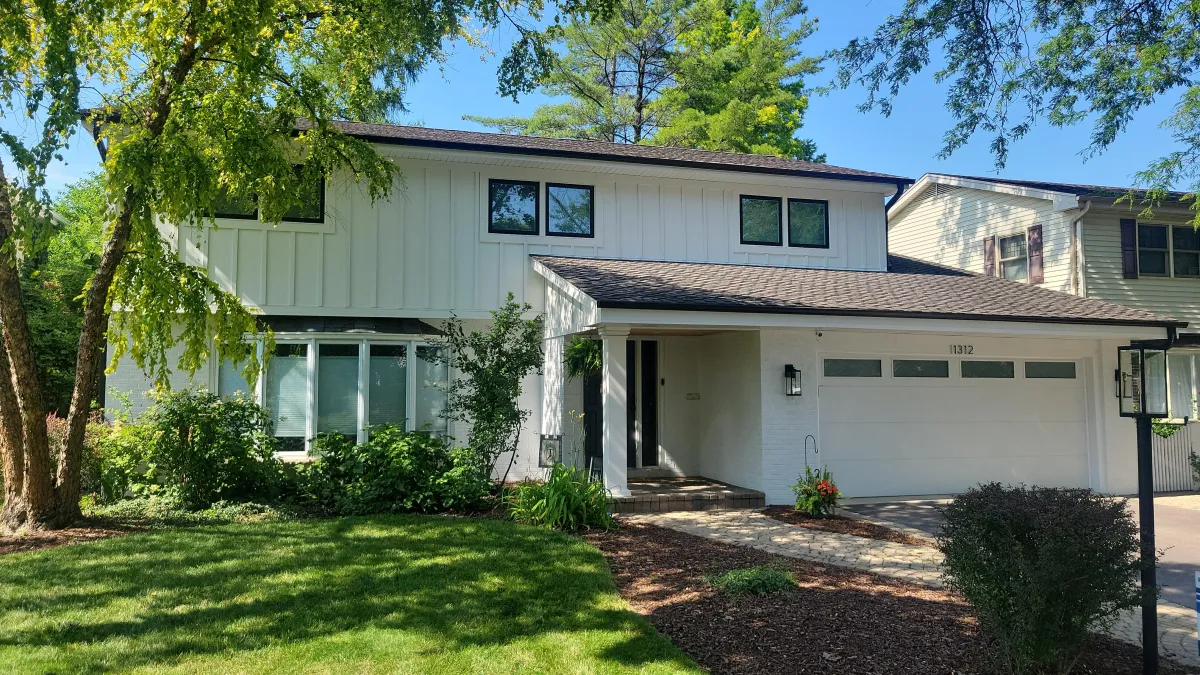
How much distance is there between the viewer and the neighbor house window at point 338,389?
11.1 meters

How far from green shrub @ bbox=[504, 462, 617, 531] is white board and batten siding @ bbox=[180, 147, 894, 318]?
430 centimetres

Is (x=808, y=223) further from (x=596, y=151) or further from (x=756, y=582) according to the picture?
(x=756, y=582)

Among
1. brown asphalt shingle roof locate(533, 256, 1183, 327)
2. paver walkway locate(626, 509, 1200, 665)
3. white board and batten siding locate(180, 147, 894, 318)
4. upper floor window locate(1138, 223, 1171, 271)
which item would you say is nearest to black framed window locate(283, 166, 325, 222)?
white board and batten siding locate(180, 147, 894, 318)

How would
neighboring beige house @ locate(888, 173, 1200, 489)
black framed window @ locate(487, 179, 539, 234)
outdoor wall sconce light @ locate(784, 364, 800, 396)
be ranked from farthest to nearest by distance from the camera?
neighboring beige house @ locate(888, 173, 1200, 489)
black framed window @ locate(487, 179, 539, 234)
outdoor wall sconce light @ locate(784, 364, 800, 396)

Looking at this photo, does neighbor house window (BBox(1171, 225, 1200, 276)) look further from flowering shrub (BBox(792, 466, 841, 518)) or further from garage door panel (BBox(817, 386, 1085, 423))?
flowering shrub (BBox(792, 466, 841, 518))

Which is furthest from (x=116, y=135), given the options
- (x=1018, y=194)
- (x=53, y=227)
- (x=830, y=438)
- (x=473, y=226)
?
(x=1018, y=194)

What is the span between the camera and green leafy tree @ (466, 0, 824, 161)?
25.2 metres

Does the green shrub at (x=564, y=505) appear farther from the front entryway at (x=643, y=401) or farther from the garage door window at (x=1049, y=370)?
the garage door window at (x=1049, y=370)

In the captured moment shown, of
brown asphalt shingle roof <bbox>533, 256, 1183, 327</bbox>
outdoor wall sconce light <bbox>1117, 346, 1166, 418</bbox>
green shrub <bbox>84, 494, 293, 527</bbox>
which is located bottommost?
green shrub <bbox>84, 494, 293, 527</bbox>

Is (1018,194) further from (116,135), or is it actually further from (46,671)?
(46,671)

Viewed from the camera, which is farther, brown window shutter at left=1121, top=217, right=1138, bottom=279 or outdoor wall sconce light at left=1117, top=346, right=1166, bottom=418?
brown window shutter at left=1121, top=217, right=1138, bottom=279

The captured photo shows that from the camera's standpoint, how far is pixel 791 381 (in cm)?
1048

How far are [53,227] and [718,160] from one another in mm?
10375

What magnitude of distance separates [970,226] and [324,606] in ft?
51.8
